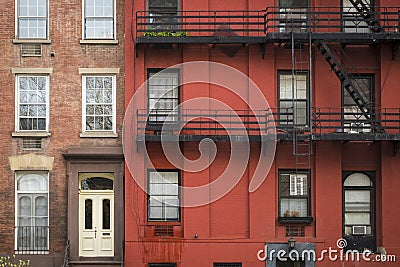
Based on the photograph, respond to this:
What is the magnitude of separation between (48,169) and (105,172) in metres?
1.87

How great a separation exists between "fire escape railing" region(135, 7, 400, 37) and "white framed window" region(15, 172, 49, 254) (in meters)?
5.94

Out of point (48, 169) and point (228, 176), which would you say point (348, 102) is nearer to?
point (228, 176)

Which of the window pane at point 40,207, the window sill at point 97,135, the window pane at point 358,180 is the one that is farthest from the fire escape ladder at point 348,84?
the window pane at point 40,207

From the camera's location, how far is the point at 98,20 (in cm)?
2295

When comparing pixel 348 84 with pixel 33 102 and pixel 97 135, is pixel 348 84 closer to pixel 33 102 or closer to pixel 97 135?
pixel 97 135

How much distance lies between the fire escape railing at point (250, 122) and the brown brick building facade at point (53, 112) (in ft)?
4.63

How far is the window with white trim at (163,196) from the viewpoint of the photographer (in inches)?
882

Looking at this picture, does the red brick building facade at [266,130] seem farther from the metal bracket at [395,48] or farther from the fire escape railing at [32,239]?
the fire escape railing at [32,239]

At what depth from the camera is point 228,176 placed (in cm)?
2227

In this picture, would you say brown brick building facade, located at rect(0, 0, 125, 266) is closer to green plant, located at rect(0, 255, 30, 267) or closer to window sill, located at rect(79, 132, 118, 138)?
window sill, located at rect(79, 132, 118, 138)

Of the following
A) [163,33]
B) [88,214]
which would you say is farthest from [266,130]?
[88,214]

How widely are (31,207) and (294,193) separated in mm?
8674

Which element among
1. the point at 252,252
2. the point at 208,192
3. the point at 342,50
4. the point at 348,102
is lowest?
the point at 252,252

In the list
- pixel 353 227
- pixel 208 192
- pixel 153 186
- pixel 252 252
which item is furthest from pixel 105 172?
pixel 353 227
